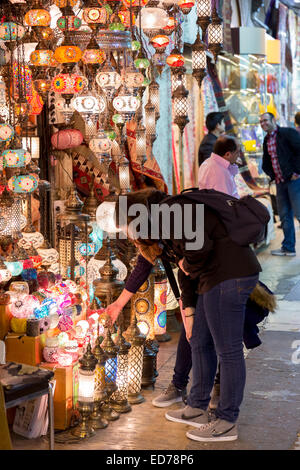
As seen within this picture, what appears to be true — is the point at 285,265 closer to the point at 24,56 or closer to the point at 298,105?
the point at 24,56

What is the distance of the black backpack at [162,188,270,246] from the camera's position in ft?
12.6

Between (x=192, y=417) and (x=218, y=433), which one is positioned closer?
(x=218, y=433)

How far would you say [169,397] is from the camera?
4.61m

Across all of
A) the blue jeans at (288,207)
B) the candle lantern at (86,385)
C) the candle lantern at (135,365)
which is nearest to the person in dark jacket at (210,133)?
the blue jeans at (288,207)

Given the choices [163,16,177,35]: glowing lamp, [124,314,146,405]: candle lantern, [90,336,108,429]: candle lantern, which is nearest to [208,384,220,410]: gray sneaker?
[124,314,146,405]: candle lantern

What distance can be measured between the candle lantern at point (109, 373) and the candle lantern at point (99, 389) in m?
0.03

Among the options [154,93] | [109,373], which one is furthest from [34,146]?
[109,373]

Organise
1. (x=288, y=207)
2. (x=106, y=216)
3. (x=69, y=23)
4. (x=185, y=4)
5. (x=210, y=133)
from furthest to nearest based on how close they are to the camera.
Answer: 1. (x=288, y=207)
2. (x=210, y=133)
3. (x=185, y=4)
4. (x=106, y=216)
5. (x=69, y=23)

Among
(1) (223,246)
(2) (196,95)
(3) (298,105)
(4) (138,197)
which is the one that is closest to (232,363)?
(1) (223,246)

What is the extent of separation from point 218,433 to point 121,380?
75 centimetres

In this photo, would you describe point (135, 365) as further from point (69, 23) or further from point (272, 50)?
point (272, 50)

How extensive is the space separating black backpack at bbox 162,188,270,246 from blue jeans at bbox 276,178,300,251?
5.77m

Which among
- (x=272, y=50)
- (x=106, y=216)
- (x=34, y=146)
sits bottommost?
(x=106, y=216)

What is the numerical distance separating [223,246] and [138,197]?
50 centimetres
